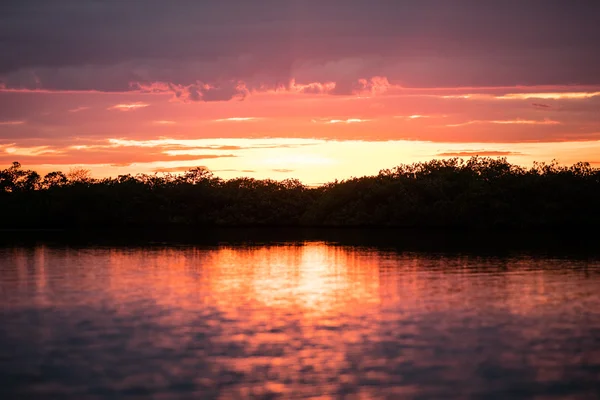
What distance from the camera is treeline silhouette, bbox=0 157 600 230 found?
442ft

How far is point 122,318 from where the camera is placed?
3161cm

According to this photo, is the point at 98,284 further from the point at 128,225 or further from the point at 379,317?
the point at 128,225

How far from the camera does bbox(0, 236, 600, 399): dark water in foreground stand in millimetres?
20725

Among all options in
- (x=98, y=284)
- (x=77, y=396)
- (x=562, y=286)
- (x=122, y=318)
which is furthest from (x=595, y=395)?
(x=98, y=284)

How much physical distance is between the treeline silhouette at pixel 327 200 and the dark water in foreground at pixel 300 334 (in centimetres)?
8367

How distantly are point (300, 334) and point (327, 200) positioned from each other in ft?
410

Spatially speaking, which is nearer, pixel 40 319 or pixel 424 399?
pixel 424 399

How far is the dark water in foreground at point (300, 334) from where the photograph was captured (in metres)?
20.7

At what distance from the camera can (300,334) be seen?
91.5 feet

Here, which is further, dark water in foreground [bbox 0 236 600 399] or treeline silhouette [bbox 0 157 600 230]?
treeline silhouette [bbox 0 157 600 230]

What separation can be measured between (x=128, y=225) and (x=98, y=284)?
121772 millimetres

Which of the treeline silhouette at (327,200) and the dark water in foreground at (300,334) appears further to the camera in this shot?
the treeline silhouette at (327,200)

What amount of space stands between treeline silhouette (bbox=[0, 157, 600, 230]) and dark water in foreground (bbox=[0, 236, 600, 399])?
83669mm

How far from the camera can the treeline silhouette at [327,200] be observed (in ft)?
442
